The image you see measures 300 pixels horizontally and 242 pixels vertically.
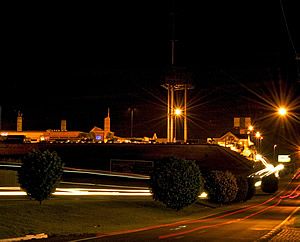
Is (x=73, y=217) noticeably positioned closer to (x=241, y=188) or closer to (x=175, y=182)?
(x=175, y=182)

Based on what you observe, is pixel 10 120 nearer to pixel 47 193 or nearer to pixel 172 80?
pixel 172 80

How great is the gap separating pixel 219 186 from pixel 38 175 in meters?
19.5

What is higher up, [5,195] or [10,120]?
[10,120]

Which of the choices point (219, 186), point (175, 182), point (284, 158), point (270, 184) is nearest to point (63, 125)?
point (284, 158)

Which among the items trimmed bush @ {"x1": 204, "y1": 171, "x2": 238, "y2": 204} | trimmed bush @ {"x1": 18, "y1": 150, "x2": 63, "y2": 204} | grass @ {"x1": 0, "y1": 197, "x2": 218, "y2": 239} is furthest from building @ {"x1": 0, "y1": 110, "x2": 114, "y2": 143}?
trimmed bush @ {"x1": 18, "y1": 150, "x2": 63, "y2": 204}

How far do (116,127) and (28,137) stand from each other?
79.1ft

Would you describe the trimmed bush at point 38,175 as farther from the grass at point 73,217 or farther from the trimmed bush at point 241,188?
the trimmed bush at point 241,188

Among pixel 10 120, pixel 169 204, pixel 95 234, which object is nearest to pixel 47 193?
pixel 95 234

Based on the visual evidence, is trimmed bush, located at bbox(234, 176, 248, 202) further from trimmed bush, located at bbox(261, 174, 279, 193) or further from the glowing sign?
the glowing sign

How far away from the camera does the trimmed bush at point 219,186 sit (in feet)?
140

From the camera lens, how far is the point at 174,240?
1788 centimetres

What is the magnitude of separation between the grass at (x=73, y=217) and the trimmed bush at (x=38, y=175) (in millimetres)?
680

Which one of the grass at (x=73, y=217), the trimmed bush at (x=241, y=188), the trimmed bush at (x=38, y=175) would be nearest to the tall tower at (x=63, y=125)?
the trimmed bush at (x=241, y=188)

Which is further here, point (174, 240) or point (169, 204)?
point (169, 204)
